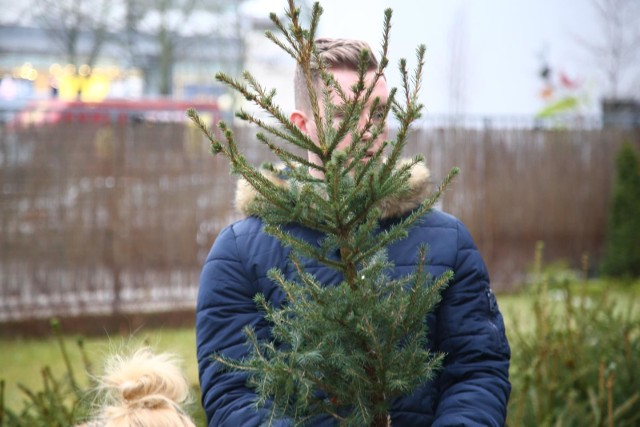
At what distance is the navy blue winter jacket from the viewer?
1962 mm

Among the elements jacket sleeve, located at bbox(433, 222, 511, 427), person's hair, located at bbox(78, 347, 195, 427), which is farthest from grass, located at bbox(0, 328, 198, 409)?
jacket sleeve, located at bbox(433, 222, 511, 427)

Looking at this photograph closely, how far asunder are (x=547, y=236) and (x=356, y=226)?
11.6 m

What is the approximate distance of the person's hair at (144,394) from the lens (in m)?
2.16

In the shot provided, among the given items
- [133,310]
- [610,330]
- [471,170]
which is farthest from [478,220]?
[610,330]

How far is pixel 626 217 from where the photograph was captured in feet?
41.1

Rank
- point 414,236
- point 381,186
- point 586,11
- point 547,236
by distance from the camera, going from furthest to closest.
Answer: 1. point 586,11
2. point 547,236
3. point 414,236
4. point 381,186

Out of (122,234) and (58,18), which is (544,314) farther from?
(58,18)

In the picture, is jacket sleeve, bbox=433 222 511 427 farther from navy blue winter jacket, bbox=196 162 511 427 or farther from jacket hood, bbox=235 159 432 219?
jacket hood, bbox=235 159 432 219

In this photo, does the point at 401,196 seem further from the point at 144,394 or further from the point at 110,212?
the point at 110,212

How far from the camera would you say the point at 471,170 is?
39.1ft

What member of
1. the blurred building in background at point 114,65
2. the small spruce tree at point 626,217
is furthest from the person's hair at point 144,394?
the blurred building in background at point 114,65

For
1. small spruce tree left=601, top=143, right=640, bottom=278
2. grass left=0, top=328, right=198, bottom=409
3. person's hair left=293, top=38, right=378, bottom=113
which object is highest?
person's hair left=293, top=38, right=378, bottom=113

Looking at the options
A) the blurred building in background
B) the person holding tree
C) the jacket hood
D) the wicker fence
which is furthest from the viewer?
the blurred building in background

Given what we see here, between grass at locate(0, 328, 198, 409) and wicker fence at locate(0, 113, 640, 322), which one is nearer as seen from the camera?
grass at locate(0, 328, 198, 409)
